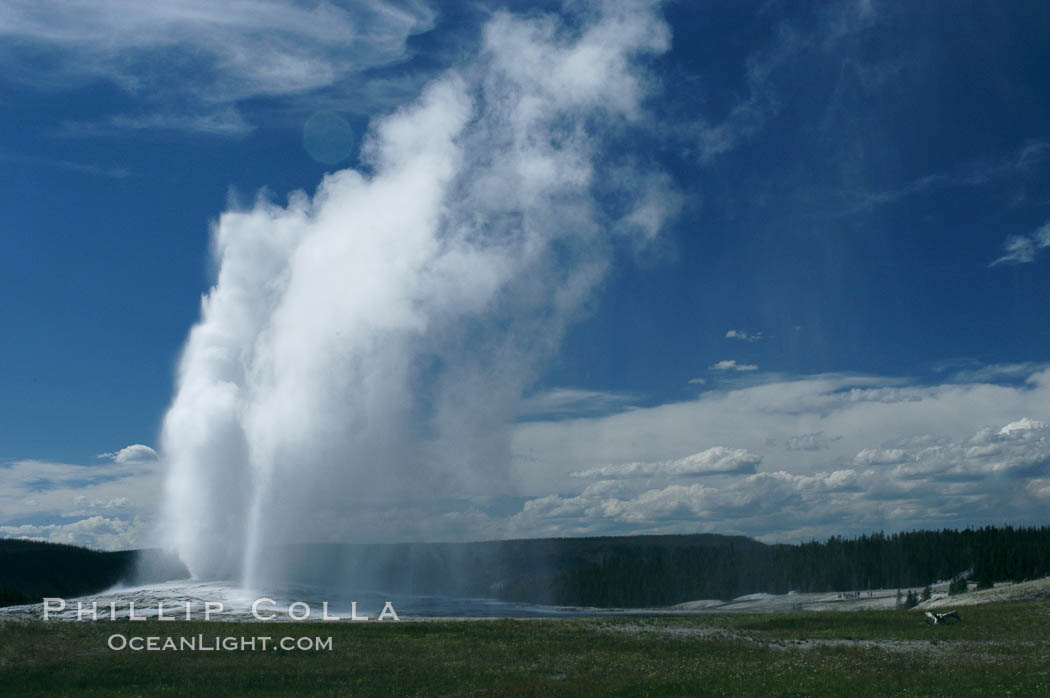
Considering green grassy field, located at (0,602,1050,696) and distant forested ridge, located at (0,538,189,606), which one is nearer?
green grassy field, located at (0,602,1050,696)

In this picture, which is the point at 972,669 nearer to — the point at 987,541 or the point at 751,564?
the point at 987,541

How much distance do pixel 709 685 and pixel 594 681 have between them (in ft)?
15.1

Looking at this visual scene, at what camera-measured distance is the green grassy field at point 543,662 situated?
1192 inches

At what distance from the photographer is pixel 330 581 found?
505 feet

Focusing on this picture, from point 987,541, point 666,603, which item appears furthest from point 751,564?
point 987,541

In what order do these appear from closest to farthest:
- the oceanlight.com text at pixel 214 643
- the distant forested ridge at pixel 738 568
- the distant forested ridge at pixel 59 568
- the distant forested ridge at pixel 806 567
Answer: the oceanlight.com text at pixel 214 643 < the distant forested ridge at pixel 806 567 < the distant forested ridge at pixel 738 568 < the distant forested ridge at pixel 59 568

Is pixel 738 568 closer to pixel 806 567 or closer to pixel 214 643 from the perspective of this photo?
pixel 806 567

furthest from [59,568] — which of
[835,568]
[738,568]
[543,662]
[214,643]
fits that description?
[543,662]

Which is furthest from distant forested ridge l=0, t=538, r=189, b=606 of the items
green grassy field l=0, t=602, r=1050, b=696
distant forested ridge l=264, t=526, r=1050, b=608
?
green grassy field l=0, t=602, r=1050, b=696

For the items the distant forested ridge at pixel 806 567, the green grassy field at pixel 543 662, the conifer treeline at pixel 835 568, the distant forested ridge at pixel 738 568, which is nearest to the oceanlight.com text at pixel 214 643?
the green grassy field at pixel 543 662

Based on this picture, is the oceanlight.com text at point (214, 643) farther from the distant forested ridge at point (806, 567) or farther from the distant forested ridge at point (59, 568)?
the distant forested ridge at point (59, 568)

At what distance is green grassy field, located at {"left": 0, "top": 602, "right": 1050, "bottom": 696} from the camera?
1192 inches

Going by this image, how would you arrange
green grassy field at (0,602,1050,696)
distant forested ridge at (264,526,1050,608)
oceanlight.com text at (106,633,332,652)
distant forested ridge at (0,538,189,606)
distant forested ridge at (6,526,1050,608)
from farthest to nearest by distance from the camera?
1. distant forested ridge at (0,538,189,606)
2. distant forested ridge at (6,526,1050,608)
3. distant forested ridge at (264,526,1050,608)
4. oceanlight.com text at (106,633,332,652)
5. green grassy field at (0,602,1050,696)

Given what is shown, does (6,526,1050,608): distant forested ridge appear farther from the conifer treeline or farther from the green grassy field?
the green grassy field
